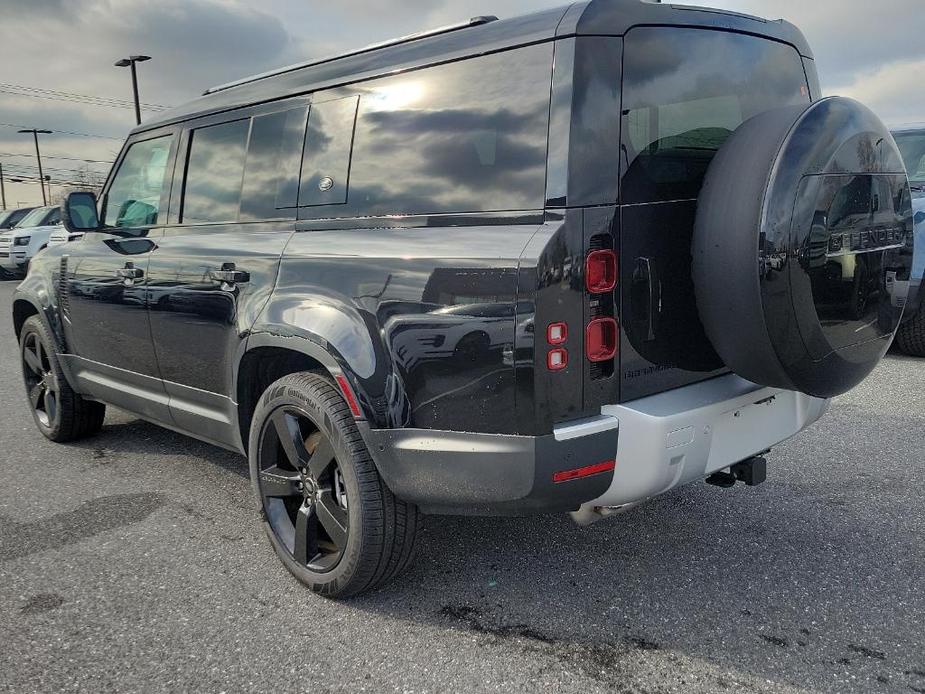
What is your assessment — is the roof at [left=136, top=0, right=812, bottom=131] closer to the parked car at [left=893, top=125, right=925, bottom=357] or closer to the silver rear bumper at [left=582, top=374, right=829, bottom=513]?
the silver rear bumper at [left=582, top=374, right=829, bottom=513]

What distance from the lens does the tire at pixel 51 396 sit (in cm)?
452

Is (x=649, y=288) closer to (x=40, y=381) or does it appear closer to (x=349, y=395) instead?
(x=349, y=395)

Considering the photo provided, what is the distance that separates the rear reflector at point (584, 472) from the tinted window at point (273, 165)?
4.91ft

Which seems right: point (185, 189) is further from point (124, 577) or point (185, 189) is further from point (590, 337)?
point (590, 337)

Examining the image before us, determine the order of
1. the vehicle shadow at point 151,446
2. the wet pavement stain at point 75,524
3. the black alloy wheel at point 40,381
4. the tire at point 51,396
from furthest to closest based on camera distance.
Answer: the black alloy wheel at point 40,381 → the tire at point 51,396 → the vehicle shadow at point 151,446 → the wet pavement stain at point 75,524

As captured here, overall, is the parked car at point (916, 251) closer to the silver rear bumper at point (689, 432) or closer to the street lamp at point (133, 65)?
the silver rear bumper at point (689, 432)

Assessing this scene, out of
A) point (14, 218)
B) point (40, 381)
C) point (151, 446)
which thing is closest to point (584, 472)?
point (151, 446)

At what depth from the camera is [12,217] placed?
21078 mm

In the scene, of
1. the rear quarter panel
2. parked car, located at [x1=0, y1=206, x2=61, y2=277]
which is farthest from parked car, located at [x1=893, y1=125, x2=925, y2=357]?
parked car, located at [x1=0, y1=206, x2=61, y2=277]

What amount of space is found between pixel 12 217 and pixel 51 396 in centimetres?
1942

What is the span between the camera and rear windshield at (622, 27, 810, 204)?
2299 mm

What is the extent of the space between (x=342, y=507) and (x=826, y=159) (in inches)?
75.5

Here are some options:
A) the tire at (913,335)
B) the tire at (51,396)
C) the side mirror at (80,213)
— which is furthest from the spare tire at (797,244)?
the tire at (913,335)

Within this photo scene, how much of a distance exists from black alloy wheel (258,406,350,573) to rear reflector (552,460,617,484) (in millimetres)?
812
